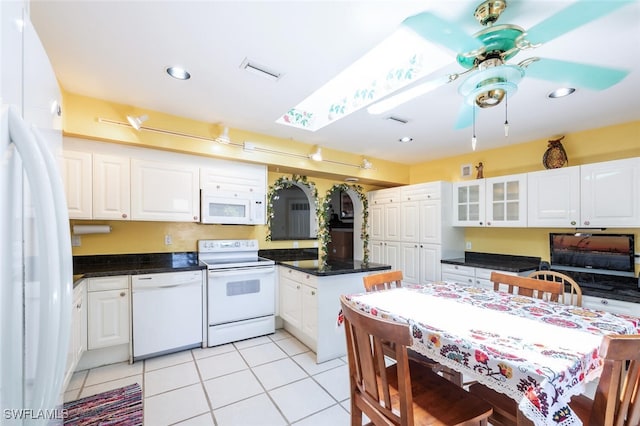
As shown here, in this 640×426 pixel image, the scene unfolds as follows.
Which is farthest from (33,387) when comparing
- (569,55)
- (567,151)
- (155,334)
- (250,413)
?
(567,151)

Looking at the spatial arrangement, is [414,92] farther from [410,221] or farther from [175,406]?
[410,221]

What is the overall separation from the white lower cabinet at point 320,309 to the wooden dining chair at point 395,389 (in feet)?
4.18

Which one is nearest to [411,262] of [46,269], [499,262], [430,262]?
[430,262]

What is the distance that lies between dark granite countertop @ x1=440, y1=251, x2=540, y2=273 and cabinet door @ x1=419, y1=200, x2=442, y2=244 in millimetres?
348

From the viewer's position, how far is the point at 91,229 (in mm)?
2801

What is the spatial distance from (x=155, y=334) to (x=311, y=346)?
1551 mm

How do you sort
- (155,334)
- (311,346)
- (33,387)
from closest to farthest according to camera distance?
(33,387) < (155,334) < (311,346)

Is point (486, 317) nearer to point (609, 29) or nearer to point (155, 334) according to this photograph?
point (609, 29)

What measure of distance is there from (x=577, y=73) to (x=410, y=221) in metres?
2.91

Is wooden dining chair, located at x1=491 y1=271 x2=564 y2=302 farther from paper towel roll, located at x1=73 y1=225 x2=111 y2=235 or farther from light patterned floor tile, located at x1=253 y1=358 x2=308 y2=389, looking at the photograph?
paper towel roll, located at x1=73 y1=225 x2=111 y2=235

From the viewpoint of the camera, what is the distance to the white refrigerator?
0.57 metres

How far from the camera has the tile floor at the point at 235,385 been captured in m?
1.96

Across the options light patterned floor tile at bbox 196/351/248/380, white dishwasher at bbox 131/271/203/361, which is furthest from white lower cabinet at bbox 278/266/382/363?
white dishwasher at bbox 131/271/203/361

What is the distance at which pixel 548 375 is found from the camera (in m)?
0.96
